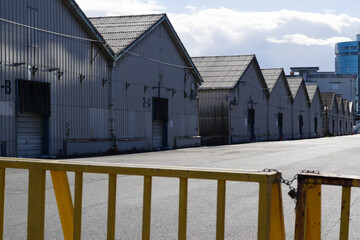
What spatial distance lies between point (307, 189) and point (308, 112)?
266 ft

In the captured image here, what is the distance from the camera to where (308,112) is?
82.5m

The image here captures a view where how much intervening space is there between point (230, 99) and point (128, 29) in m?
16.2

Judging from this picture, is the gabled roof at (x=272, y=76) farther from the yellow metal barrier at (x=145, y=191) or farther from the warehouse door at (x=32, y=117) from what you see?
the yellow metal barrier at (x=145, y=191)

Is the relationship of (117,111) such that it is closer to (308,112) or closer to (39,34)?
(39,34)

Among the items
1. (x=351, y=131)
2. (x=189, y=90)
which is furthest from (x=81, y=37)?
(x=351, y=131)

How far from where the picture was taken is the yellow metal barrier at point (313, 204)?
3789mm

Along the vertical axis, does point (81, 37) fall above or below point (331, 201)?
above

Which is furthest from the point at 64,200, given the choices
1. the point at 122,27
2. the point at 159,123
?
the point at 159,123

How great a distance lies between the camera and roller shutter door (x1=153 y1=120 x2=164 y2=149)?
34594 millimetres

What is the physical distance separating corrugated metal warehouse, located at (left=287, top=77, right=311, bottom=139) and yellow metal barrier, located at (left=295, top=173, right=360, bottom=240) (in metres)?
Result: 69.8

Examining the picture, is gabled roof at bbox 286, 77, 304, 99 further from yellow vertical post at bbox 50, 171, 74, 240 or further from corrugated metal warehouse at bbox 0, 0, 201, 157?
yellow vertical post at bbox 50, 171, 74, 240

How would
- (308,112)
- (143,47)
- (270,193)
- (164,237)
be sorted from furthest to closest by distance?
(308,112)
(143,47)
(164,237)
(270,193)

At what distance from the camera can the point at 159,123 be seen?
1394 inches

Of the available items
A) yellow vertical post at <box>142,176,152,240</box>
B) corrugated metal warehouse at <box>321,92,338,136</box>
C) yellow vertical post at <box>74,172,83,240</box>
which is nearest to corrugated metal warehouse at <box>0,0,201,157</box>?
yellow vertical post at <box>74,172,83,240</box>
